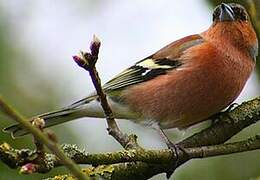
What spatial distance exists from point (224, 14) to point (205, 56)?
36 centimetres

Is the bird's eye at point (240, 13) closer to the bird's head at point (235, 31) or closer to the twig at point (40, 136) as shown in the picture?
the bird's head at point (235, 31)

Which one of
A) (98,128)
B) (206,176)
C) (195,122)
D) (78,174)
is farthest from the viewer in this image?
(98,128)

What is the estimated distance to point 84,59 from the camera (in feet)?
7.77

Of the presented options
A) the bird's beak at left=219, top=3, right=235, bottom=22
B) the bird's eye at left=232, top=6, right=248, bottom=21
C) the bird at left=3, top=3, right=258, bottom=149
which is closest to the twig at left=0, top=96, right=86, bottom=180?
the bird at left=3, top=3, right=258, bottom=149

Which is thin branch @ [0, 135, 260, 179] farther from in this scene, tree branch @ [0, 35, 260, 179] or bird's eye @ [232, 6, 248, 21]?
bird's eye @ [232, 6, 248, 21]

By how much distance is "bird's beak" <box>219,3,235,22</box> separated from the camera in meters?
4.34

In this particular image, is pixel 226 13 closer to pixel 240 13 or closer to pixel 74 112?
pixel 240 13

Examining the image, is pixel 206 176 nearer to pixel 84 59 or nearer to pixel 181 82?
pixel 181 82

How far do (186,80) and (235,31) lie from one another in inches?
25.0

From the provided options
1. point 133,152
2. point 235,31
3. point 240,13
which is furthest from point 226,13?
point 133,152

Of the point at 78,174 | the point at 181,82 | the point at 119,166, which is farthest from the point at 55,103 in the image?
the point at 78,174

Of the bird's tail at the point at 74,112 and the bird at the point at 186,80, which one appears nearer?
the bird at the point at 186,80

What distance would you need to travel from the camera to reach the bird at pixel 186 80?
428 centimetres

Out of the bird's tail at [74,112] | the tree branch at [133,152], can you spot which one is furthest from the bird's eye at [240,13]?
the bird's tail at [74,112]
